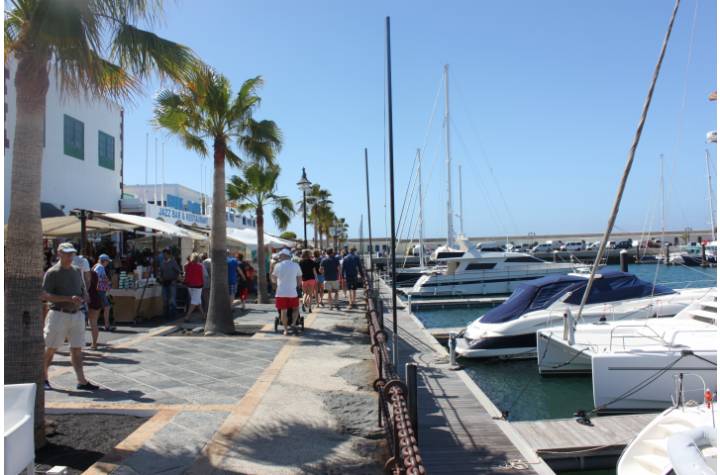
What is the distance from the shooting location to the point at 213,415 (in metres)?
5.75

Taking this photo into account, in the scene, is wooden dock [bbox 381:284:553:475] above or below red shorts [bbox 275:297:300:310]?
below

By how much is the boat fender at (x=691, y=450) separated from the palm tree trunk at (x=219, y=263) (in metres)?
8.46

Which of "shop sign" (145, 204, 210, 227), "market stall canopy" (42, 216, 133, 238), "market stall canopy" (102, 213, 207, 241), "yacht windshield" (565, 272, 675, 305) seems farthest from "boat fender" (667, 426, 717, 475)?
"shop sign" (145, 204, 210, 227)

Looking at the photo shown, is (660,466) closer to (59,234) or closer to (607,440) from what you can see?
(607,440)

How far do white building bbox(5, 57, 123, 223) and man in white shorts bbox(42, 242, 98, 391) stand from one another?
11362 mm

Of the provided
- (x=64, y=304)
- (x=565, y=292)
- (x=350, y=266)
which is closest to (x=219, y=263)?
(x=64, y=304)

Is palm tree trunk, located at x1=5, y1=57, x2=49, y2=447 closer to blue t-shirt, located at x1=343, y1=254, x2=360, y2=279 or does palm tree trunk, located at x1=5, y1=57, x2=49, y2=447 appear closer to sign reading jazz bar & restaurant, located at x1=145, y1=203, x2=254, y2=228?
blue t-shirt, located at x1=343, y1=254, x2=360, y2=279

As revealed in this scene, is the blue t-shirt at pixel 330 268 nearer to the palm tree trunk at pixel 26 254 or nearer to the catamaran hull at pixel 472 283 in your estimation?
the palm tree trunk at pixel 26 254

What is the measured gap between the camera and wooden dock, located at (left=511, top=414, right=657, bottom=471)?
7340 mm

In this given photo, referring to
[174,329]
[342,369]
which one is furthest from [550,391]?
[174,329]

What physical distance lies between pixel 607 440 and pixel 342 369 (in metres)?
3.80

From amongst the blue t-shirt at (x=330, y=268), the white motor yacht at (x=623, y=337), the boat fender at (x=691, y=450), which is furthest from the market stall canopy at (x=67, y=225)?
the boat fender at (x=691, y=450)

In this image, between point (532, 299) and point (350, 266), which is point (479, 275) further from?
point (532, 299)

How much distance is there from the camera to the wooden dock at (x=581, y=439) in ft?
24.1
